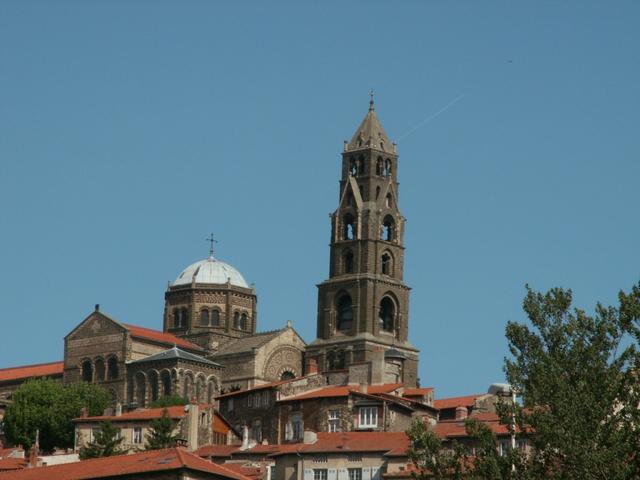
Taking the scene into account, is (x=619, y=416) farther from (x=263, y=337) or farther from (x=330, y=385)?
(x=263, y=337)

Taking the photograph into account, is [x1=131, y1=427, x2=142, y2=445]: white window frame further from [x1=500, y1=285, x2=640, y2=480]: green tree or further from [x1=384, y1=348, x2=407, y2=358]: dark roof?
[x1=500, y1=285, x2=640, y2=480]: green tree

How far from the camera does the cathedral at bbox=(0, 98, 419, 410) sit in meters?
143

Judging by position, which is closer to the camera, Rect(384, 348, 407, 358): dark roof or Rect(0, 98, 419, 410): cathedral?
Rect(384, 348, 407, 358): dark roof

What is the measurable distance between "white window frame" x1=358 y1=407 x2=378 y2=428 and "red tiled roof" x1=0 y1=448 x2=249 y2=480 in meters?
19.1

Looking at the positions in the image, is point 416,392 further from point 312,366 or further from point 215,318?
point 215,318

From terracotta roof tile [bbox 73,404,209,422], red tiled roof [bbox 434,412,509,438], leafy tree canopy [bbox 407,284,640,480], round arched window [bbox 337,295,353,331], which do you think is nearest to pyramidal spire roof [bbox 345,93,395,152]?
round arched window [bbox 337,295,353,331]

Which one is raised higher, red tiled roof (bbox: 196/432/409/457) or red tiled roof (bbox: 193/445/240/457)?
red tiled roof (bbox: 193/445/240/457)

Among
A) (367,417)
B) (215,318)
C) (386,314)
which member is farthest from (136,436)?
(215,318)

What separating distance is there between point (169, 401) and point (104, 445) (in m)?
31.6

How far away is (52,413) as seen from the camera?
424 ft

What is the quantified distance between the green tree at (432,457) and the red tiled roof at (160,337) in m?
87.1

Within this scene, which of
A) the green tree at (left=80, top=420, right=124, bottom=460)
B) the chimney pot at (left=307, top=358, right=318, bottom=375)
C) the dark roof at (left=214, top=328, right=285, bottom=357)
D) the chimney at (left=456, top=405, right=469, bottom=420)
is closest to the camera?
the green tree at (left=80, top=420, right=124, bottom=460)

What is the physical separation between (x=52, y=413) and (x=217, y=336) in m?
29.3

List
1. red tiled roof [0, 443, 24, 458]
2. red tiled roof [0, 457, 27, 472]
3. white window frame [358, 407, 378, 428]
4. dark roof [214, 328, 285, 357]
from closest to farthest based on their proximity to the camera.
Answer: red tiled roof [0, 457, 27, 472] → white window frame [358, 407, 378, 428] → red tiled roof [0, 443, 24, 458] → dark roof [214, 328, 285, 357]
